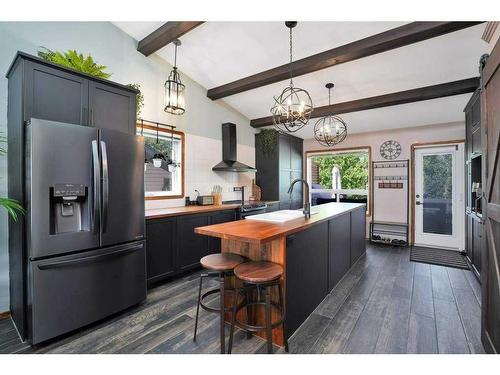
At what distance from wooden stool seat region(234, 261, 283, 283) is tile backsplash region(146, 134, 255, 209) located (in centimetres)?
234

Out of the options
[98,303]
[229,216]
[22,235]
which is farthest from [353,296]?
[22,235]

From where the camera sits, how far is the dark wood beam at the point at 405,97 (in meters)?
3.50

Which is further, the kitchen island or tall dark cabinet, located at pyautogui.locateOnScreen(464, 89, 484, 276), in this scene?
tall dark cabinet, located at pyautogui.locateOnScreen(464, 89, 484, 276)

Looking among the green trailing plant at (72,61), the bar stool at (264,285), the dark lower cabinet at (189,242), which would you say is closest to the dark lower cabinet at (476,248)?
the bar stool at (264,285)

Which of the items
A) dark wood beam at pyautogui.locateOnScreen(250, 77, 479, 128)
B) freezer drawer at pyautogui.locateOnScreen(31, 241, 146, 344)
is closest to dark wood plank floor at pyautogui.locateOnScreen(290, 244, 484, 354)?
freezer drawer at pyautogui.locateOnScreen(31, 241, 146, 344)

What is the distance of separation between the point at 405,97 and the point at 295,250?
135 inches

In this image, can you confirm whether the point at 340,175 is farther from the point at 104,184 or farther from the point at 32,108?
the point at 32,108

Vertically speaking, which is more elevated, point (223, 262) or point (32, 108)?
point (32, 108)

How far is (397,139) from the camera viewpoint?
5.19 m

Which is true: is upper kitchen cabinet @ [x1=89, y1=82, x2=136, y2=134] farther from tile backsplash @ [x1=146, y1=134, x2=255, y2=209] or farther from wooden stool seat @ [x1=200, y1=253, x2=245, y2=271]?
wooden stool seat @ [x1=200, y1=253, x2=245, y2=271]

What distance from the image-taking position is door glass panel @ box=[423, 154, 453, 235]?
15.7 ft

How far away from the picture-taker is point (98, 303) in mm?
2148

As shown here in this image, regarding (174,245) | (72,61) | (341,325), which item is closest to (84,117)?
(72,61)

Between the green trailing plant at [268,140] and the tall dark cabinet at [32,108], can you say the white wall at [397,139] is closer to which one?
the green trailing plant at [268,140]
